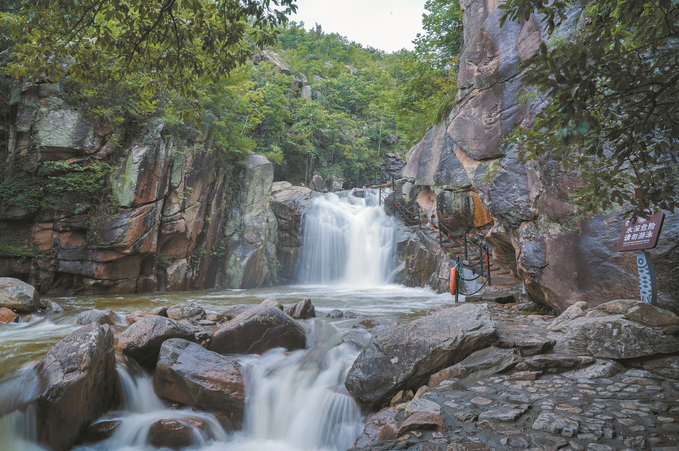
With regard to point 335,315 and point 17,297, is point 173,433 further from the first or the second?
point 17,297

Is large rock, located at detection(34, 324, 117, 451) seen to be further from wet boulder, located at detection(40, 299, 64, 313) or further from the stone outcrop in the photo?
the stone outcrop

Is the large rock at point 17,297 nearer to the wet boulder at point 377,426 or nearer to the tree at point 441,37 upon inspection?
the wet boulder at point 377,426

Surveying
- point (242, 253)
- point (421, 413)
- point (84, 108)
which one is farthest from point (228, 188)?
point (421, 413)

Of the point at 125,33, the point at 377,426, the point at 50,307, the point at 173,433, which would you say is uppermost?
the point at 125,33

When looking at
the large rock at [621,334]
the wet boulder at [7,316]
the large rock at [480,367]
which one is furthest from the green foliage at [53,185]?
the large rock at [621,334]

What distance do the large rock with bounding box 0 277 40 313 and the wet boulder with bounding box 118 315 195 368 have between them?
4.39 metres

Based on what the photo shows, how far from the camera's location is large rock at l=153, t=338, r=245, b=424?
4.70 meters

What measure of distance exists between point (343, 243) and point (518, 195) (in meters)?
12.7

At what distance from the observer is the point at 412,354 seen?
4414mm

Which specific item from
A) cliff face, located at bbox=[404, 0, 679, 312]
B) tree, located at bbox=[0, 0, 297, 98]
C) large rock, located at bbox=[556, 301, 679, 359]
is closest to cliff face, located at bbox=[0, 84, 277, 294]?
tree, located at bbox=[0, 0, 297, 98]

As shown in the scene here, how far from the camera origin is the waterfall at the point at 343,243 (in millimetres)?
17969

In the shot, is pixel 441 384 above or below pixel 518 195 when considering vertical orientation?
below

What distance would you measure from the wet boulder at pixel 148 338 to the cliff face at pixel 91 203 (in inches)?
286

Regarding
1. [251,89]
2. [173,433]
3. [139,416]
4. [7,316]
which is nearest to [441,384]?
[173,433]
